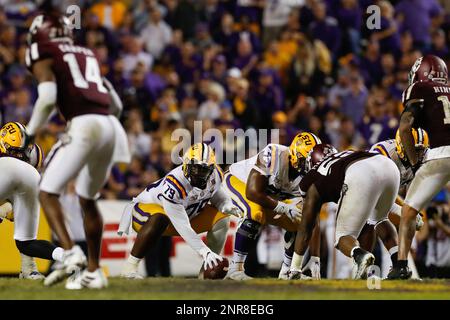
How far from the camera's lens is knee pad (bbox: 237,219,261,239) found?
11766 millimetres

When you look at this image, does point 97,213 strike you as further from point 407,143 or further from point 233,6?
point 233,6

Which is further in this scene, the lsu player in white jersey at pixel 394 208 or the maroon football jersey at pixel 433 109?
the lsu player in white jersey at pixel 394 208

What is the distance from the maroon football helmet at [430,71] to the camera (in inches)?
431

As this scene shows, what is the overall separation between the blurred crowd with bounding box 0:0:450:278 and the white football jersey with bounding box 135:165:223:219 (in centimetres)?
430

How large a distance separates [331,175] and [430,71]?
5.50 ft

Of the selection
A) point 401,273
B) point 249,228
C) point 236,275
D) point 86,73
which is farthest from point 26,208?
point 401,273

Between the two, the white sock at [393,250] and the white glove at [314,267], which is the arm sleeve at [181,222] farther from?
the white sock at [393,250]

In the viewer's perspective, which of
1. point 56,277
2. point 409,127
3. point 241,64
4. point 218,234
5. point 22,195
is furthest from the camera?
point 241,64

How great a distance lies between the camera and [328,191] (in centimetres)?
1027

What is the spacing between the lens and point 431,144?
10719 millimetres

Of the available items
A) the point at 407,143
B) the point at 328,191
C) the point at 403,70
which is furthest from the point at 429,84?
the point at 403,70

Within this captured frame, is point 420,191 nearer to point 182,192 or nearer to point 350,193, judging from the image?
point 350,193

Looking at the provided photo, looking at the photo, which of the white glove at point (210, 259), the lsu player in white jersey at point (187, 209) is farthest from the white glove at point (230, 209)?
the white glove at point (210, 259)

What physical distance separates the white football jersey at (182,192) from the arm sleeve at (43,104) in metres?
2.99
